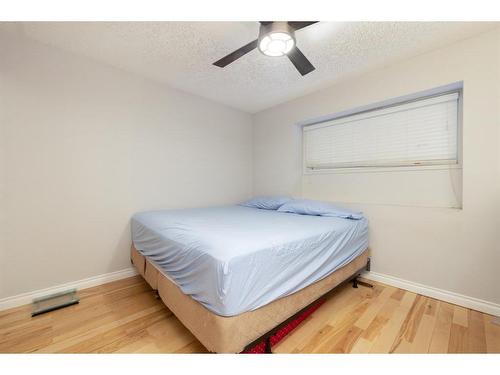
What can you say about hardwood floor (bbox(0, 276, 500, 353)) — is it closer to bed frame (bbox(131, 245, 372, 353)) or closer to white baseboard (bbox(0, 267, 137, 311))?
white baseboard (bbox(0, 267, 137, 311))

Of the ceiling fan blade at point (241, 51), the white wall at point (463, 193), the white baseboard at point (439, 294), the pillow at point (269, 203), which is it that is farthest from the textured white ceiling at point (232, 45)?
the white baseboard at point (439, 294)

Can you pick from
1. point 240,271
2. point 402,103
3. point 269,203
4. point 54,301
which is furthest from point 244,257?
point 402,103

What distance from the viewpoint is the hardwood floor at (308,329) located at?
1.31 metres

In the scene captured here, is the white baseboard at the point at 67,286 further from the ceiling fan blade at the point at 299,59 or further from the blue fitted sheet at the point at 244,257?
the ceiling fan blade at the point at 299,59

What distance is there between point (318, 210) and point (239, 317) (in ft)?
4.95

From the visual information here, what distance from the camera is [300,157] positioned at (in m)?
3.15

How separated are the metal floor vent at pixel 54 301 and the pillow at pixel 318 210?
2.21 metres

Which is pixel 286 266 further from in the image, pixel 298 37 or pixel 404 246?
pixel 298 37

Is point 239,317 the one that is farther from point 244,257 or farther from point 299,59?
point 299,59

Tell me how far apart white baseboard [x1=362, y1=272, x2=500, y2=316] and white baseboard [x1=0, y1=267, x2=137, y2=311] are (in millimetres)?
2682

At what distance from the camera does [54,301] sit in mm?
1823

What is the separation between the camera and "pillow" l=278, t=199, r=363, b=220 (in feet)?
7.15

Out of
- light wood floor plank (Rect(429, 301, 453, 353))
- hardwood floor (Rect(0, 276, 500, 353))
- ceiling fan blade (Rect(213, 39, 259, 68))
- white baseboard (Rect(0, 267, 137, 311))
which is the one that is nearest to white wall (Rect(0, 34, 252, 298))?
white baseboard (Rect(0, 267, 137, 311))
